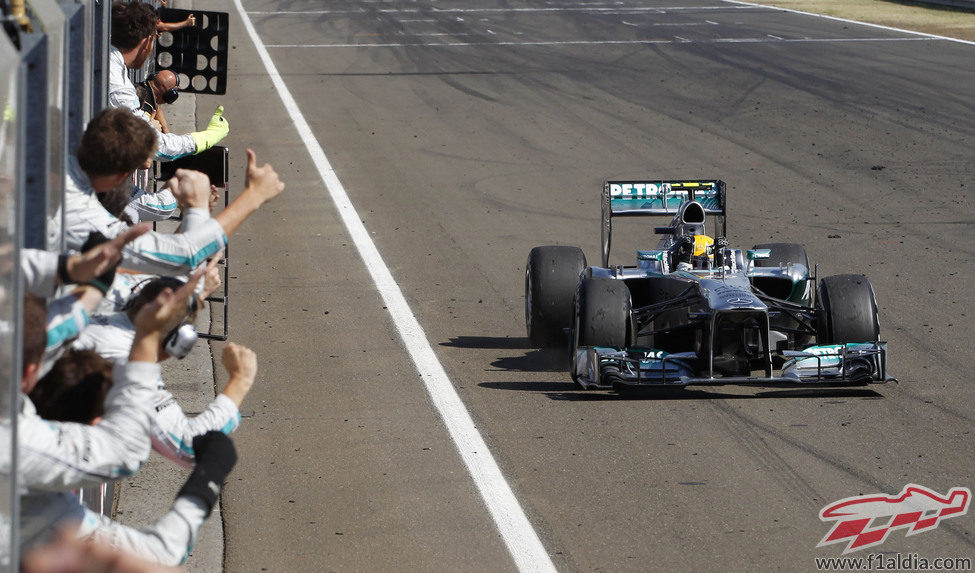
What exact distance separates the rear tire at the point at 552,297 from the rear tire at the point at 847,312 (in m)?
1.71

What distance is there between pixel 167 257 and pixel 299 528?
1.96 metres

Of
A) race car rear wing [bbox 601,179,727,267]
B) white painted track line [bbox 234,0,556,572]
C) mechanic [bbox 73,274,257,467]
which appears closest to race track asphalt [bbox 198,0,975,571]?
white painted track line [bbox 234,0,556,572]

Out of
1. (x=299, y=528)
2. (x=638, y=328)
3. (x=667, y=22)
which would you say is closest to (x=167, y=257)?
(x=299, y=528)

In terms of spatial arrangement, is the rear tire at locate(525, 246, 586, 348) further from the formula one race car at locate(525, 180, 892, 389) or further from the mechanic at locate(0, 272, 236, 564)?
the mechanic at locate(0, 272, 236, 564)

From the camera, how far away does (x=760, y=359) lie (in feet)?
27.9

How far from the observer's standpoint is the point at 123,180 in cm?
512

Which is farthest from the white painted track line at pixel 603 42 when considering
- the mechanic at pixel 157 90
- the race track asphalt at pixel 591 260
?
the mechanic at pixel 157 90

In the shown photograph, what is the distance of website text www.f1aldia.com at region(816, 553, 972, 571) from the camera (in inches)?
228

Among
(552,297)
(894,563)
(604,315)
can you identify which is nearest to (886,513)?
(894,563)

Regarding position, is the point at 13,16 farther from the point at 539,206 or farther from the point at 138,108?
the point at 539,206

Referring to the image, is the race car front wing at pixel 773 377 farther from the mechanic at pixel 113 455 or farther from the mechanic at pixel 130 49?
the mechanic at pixel 113 455

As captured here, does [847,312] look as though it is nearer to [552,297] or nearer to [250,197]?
[552,297]

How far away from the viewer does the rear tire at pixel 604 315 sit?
8.34 m

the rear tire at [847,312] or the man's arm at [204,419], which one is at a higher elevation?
the man's arm at [204,419]
